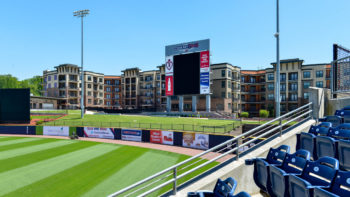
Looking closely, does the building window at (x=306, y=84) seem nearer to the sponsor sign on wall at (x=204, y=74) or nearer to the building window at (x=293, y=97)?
the building window at (x=293, y=97)

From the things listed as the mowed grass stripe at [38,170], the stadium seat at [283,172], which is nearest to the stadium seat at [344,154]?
the stadium seat at [283,172]

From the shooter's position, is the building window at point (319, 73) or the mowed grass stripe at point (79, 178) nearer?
the mowed grass stripe at point (79, 178)

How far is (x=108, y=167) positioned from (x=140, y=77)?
253 ft

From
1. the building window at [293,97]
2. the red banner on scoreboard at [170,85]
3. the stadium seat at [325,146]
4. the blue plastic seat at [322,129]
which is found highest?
the red banner on scoreboard at [170,85]

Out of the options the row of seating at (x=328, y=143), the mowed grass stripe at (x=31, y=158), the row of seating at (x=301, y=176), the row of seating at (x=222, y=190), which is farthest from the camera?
the mowed grass stripe at (x=31, y=158)

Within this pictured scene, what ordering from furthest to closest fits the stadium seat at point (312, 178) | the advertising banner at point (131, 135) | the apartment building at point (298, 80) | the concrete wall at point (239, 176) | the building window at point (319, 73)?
the apartment building at point (298, 80), the building window at point (319, 73), the advertising banner at point (131, 135), the concrete wall at point (239, 176), the stadium seat at point (312, 178)

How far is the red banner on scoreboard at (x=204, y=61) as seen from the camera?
4684cm

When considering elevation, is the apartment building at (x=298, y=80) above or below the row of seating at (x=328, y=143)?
above

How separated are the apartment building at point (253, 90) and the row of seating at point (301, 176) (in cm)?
7198

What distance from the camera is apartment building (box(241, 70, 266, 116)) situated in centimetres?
7469

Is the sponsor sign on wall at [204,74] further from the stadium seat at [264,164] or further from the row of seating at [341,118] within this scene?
the stadium seat at [264,164]

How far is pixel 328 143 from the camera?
21.2ft

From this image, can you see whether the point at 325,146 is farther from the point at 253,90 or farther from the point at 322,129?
the point at 253,90

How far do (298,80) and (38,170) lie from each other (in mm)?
68335
